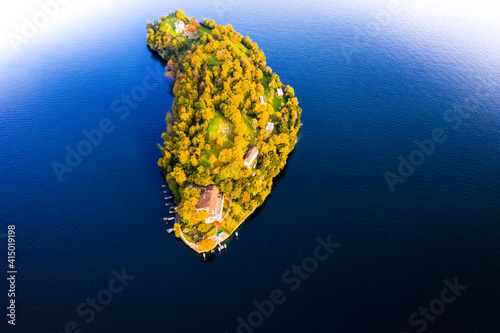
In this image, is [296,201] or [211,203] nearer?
[211,203]

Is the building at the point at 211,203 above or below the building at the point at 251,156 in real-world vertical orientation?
below

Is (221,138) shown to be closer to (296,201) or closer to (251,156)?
(251,156)

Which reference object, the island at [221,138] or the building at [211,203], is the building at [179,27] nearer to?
the island at [221,138]

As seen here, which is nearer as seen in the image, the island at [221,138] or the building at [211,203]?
the building at [211,203]

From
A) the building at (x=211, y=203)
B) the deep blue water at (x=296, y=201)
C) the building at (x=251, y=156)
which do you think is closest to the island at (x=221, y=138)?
the building at (x=211, y=203)

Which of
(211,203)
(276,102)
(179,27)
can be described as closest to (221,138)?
(211,203)

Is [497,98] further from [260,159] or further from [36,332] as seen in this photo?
[36,332]

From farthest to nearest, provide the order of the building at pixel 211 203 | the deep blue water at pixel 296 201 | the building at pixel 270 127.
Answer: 1. the building at pixel 270 127
2. the building at pixel 211 203
3. the deep blue water at pixel 296 201

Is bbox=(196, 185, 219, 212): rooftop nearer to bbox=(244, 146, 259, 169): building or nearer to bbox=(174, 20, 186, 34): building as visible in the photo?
bbox=(244, 146, 259, 169): building

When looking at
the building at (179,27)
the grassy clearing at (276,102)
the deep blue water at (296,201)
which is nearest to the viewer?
the deep blue water at (296,201)
